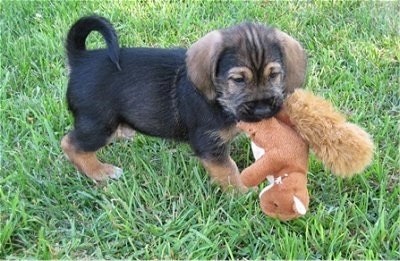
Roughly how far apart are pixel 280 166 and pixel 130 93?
0.93m

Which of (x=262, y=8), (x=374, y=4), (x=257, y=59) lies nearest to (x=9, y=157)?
(x=257, y=59)

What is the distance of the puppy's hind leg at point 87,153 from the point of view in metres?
3.03

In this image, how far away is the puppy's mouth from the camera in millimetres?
2451

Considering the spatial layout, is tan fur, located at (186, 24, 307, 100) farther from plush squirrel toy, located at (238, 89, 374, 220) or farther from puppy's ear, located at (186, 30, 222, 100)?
plush squirrel toy, located at (238, 89, 374, 220)

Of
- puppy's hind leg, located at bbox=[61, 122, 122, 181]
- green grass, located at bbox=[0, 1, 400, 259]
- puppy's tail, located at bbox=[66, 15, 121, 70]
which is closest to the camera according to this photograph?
green grass, located at bbox=[0, 1, 400, 259]

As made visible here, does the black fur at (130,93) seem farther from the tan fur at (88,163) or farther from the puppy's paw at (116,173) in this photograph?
the puppy's paw at (116,173)

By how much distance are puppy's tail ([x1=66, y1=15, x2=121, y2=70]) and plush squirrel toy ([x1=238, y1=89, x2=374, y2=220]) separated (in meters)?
0.80

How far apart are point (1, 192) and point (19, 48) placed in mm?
1642

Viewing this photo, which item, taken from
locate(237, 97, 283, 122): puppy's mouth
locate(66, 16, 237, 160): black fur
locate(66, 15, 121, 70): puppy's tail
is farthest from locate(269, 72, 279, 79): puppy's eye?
locate(66, 15, 121, 70): puppy's tail

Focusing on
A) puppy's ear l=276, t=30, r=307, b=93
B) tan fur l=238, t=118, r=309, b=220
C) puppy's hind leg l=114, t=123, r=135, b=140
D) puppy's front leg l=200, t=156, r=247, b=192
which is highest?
puppy's ear l=276, t=30, r=307, b=93

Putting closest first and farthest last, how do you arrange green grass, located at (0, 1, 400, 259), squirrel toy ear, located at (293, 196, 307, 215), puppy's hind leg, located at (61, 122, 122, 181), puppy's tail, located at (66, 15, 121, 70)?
1. squirrel toy ear, located at (293, 196, 307, 215)
2. green grass, located at (0, 1, 400, 259)
3. puppy's tail, located at (66, 15, 121, 70)
4. puppy's hind leg, located at (61, 122, 122, 181)

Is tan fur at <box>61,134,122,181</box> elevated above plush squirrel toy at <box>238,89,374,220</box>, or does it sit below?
below

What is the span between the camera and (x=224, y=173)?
2867 mm

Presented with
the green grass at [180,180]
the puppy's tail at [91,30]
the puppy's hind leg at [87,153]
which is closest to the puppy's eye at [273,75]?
the green grass at [180,180]
